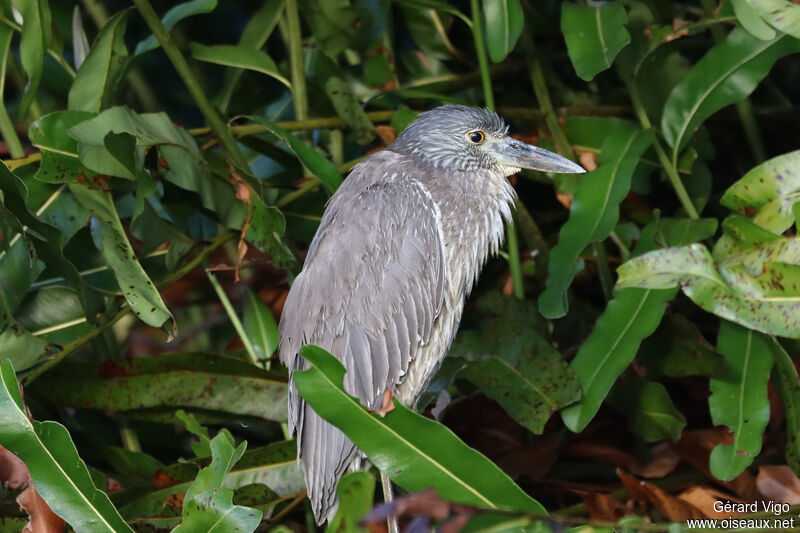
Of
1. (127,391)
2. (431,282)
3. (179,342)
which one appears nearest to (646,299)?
(431,282)

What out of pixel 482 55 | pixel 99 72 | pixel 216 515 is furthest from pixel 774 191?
pixel 99 72

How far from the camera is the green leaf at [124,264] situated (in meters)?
2.07

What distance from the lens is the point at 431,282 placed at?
222 centimetres

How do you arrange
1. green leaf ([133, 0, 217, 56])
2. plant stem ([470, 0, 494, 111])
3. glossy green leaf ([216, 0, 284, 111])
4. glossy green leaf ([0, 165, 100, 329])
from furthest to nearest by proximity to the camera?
glossy green leaf ([216, 0, 284, 111]), plant stem ([470, 0, 494, 111]), green leaf ([133, 0, 217, 56]), glossy green leaf ([0, 165, 100, 329])

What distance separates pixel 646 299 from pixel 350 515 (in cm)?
105

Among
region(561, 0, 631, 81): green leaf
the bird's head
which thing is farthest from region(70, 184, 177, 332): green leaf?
region(561, 0, 631, 81): green leaf

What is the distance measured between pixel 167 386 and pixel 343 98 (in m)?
0.89

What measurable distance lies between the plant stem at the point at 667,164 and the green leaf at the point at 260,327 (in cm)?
114

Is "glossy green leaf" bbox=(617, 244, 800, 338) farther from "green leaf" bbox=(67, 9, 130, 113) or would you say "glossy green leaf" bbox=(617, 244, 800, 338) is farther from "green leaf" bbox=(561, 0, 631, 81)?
"green leaf" bbox=(67, 9, 130, 113)

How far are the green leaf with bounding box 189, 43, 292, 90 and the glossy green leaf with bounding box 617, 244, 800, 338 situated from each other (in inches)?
49.6

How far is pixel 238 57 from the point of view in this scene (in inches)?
100

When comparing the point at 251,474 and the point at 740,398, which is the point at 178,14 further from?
the point at 740,398

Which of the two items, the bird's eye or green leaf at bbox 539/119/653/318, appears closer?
green leaf at bbox 539/119/653/318

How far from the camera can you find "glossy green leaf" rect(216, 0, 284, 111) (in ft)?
9.03
